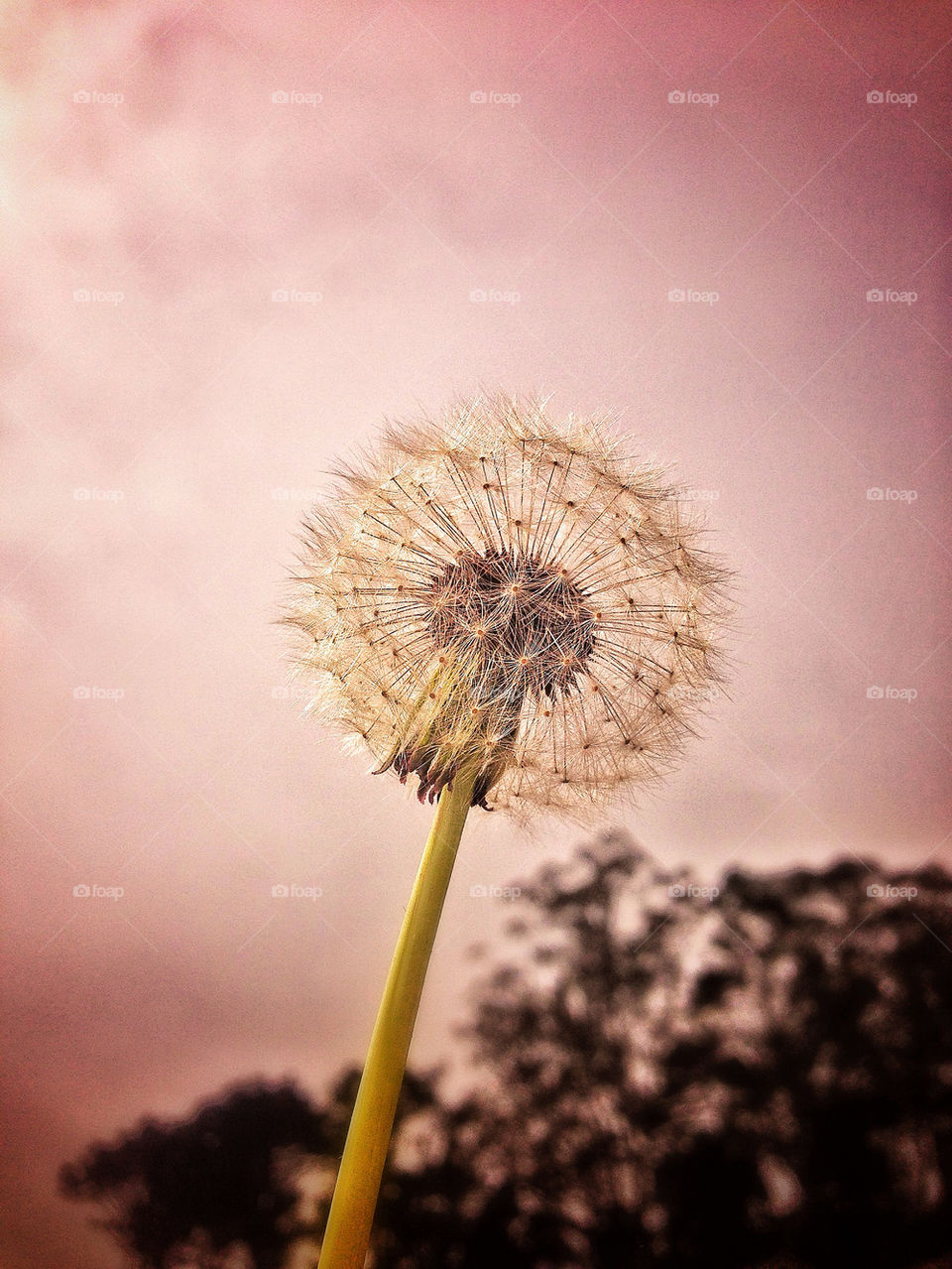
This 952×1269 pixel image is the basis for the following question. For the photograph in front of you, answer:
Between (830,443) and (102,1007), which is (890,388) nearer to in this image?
(830,443)

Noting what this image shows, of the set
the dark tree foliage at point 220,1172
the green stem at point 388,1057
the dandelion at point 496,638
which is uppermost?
the dandelion at point 496,638

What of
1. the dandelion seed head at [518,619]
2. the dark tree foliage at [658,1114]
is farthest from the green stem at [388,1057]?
the dark tree foliage at [658,1114]

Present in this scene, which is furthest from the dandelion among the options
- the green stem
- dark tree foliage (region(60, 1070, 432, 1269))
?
dark tree foliage (region(60, 1070, 432, 1269))

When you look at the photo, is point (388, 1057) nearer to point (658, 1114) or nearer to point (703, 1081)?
point (658, 1114)

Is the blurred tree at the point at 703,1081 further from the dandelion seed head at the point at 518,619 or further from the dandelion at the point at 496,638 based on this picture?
the dandelion seed head at the point at 518,619

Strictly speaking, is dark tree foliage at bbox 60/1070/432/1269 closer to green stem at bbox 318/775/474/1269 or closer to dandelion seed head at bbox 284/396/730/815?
green stem at bbox 318/775/474/1269

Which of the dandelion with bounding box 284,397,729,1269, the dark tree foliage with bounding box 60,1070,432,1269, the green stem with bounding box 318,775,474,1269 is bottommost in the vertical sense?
the dark tree foliage with bounding box 60,1070,432,1269
